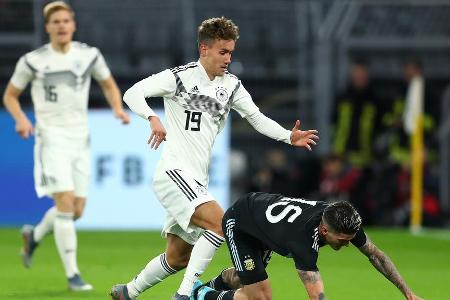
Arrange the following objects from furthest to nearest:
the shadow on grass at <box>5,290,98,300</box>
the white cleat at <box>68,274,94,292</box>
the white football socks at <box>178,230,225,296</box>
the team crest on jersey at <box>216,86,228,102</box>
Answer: the white cleat at <box>68,274,94,292</box> → the shadow on grass at <box>5,290,98,300</box> → the team crest on jersey at <box>216,86,228,102</box> → the white football socks at <box>178,230,225,296</box>

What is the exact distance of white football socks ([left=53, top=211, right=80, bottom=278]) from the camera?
10.3m

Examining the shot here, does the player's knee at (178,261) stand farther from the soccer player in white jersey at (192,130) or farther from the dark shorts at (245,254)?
the dark shorts at (245,254)

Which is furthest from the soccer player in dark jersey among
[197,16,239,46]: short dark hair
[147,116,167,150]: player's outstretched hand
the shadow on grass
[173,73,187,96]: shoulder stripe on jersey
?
the shadow on grass

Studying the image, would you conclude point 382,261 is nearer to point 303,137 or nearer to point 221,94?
point 303,137

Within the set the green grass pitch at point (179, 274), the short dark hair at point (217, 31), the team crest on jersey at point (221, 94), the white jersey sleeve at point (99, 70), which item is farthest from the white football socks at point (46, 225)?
the short dark hair at point (217, 31)

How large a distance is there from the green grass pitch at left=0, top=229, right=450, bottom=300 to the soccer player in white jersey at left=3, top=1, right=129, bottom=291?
28.9 inches

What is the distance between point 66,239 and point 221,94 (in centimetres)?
246

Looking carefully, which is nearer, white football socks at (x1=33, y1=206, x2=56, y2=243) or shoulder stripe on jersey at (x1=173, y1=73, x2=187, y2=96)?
shoulder stripe on jersey at (x1=173, y1=73, x2=187, y2=96)

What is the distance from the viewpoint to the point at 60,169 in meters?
10.6

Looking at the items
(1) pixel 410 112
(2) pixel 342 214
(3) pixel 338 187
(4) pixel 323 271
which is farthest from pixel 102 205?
(2) pixel 342 214

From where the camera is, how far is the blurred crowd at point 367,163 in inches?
722

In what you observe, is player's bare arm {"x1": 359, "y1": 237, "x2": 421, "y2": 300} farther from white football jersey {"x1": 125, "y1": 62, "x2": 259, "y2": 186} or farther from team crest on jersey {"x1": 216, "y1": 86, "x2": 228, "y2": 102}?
team crest on jersey {"x1": 216, "y1": 86, "x2": 228, "y2": 102}

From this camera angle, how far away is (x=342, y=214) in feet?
23.8

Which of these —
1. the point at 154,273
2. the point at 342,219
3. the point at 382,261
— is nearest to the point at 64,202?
the point at 154,273
